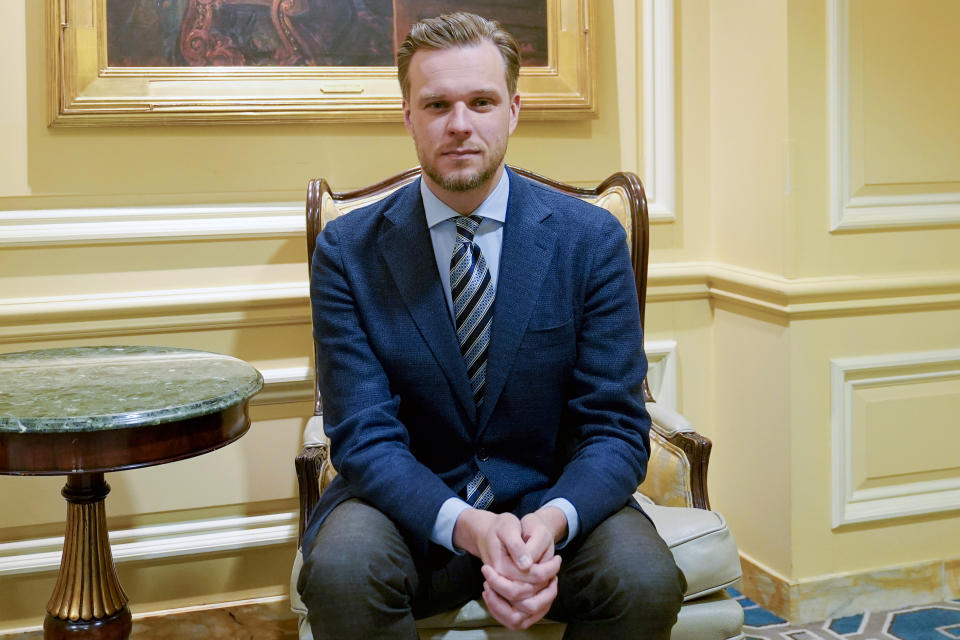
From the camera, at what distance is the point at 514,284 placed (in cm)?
222

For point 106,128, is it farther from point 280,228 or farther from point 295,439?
point 295,439

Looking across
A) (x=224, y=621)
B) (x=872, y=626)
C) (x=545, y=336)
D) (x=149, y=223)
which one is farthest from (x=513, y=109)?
(x=872, y=626)

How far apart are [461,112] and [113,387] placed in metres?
0.92

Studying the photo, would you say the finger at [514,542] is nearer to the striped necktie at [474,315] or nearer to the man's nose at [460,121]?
the striped necktie at [474,315]

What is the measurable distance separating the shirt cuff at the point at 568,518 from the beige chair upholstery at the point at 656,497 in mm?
188

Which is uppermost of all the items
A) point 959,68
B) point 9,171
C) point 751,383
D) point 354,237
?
point 959,68

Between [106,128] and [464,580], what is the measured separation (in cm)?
157

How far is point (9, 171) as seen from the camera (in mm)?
2824

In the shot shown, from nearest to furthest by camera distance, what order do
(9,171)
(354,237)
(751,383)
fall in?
(354,237) → (9,171) → (751,383)

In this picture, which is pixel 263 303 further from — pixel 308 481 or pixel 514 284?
pixel 514 284

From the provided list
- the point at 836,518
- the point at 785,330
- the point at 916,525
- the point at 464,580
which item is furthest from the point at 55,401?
the point at 916,525

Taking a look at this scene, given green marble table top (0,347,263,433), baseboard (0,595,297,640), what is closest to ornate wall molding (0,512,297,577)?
baseboard (0,595,297,640)

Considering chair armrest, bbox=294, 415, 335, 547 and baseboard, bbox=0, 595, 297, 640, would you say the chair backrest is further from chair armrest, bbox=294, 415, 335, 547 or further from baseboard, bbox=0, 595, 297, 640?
baseboard, bbox=0, 595, 297, 640

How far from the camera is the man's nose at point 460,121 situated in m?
2.18
